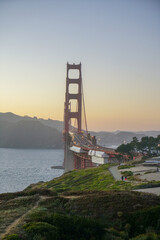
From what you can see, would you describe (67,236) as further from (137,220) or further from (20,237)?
(137,220)

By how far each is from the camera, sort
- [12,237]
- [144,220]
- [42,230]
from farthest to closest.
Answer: [144,220], [42,230], [12,237]

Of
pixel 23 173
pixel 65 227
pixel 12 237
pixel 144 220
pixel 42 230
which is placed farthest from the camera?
pixel 23 173

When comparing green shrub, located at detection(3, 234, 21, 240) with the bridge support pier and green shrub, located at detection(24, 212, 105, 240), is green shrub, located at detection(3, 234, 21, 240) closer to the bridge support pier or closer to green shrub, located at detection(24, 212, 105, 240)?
green shrub, located at detection(24, 212, 105, 240)

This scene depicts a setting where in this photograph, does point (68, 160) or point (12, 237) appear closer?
point (12, 237)

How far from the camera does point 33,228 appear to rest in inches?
400

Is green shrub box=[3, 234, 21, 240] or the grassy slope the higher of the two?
green shrub box=[3, 234, 21, 240]

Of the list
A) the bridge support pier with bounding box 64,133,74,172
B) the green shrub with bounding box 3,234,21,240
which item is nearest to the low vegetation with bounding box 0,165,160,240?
the green shrub with bounding box 3,234,21,240

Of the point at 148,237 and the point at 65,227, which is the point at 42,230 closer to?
the point at 65,227

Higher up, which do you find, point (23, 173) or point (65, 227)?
point (65, 227)

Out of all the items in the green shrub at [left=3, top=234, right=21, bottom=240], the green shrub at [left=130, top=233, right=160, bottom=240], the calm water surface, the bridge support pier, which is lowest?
the calm water surface

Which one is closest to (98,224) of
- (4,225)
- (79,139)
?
(4,225)

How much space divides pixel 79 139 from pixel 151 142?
3839 centimetres

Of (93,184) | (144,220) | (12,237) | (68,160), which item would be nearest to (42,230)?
(12,237)

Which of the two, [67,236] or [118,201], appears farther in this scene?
[118,201]
